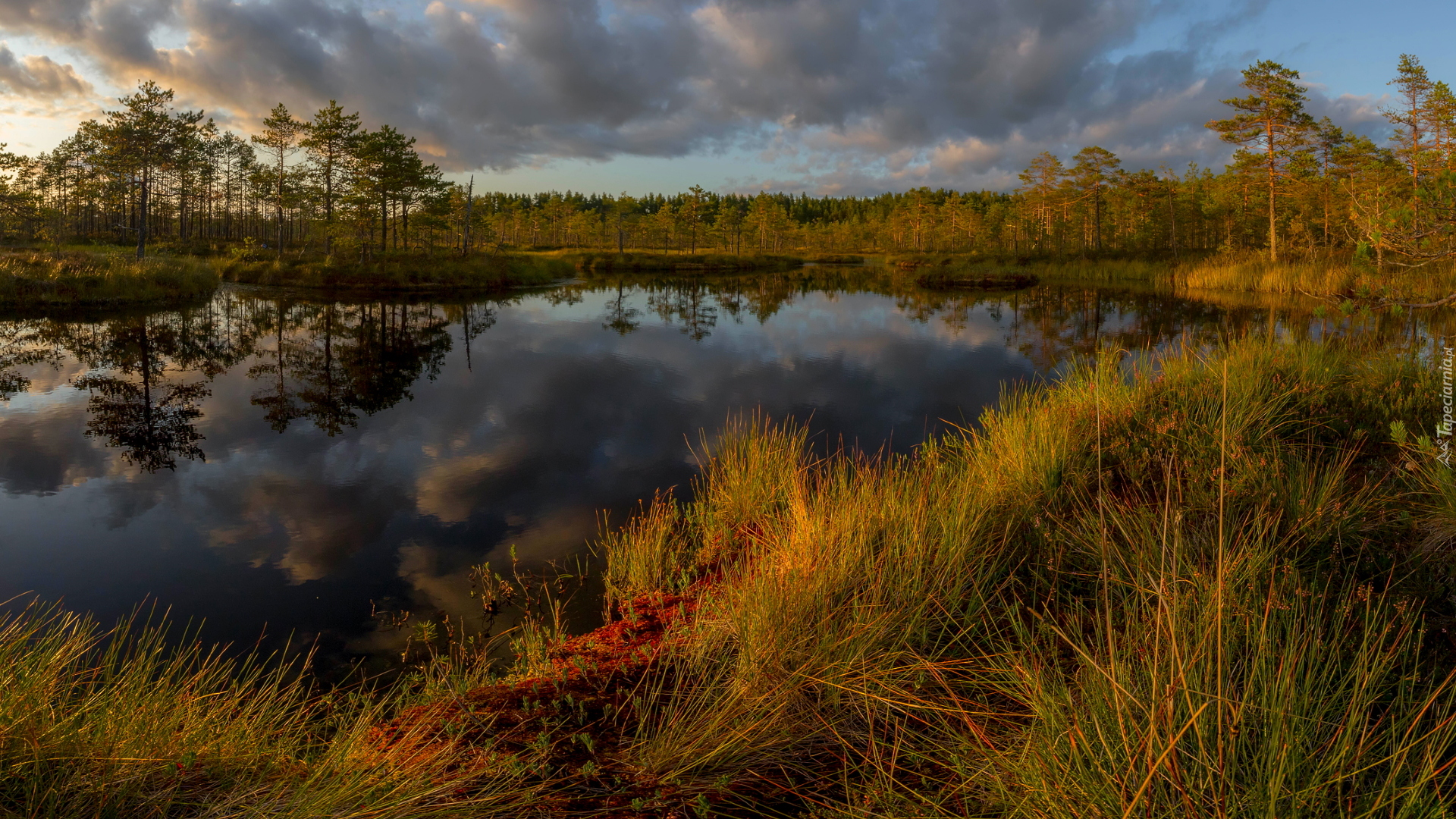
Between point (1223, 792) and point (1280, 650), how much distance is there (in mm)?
1135

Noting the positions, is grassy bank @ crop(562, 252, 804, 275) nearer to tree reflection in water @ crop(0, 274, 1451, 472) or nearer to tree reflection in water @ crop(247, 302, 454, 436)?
tree reflection in water @ crop(0, 274, 1451, 472)

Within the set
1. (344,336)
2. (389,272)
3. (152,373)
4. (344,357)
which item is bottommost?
(152,373)

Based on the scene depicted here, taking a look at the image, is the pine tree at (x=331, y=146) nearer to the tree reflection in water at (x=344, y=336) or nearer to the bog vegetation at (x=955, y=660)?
the tree reflection in water at (x=344, y=336)

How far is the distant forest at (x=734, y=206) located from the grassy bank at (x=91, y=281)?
719 centimetres

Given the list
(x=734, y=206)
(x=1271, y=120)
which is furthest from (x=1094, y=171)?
(x=734, y=206)

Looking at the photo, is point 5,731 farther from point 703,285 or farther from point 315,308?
point 703,285

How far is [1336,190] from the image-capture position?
→ 44.4 m

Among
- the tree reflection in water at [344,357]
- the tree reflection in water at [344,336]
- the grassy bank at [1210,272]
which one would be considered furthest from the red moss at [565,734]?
the tree reflection in water at [344,357]

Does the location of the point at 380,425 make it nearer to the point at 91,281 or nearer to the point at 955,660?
the point at 955,660

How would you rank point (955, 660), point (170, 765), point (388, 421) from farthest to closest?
point (388, 421), point (955, 660), point (170, 765)

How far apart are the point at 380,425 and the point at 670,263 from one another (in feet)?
151

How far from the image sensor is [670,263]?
55.2m

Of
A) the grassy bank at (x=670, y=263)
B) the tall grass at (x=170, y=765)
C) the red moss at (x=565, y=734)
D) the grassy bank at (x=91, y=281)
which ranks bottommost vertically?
the red moss at (x=565, y=734)

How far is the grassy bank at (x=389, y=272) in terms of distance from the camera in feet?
107
